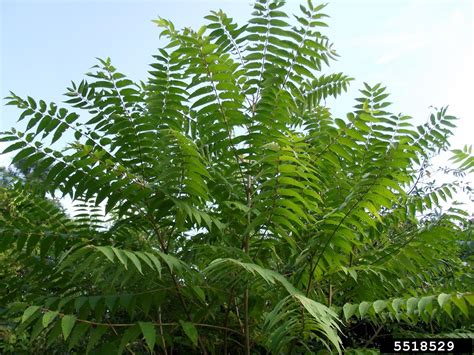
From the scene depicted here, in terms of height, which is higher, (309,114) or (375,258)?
(309,114)

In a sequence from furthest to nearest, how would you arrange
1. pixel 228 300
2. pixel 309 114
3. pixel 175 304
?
pixel 309 114, pixel 175 304, pixel 228 300

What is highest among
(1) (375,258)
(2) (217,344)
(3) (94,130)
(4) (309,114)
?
(4) (309,114)

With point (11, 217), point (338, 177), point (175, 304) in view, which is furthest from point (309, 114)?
point (11, 217)

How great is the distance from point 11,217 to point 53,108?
0.81m

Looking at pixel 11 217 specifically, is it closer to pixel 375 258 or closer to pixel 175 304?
pixel 175 304

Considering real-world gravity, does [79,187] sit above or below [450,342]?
above

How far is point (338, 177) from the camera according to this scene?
302 centimetres

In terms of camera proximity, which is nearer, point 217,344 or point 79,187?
point 79,187

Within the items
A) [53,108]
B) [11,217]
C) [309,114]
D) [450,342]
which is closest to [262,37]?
[309,114]

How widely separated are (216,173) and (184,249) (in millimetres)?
511

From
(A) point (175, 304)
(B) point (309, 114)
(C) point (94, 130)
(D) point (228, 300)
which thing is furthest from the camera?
(B) point (309, 114)

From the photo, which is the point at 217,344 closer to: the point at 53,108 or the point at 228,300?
the point at 228,300

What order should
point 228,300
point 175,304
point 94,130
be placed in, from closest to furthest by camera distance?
point 228,300 < point 94,130 < point 175,304

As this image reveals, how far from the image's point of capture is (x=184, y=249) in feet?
9.37
